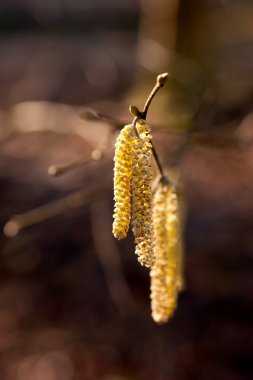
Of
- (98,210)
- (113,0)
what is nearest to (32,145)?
(98,210)

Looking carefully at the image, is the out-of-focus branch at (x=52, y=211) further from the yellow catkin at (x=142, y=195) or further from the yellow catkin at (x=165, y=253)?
the yellow catkin at (x=142, y=195)

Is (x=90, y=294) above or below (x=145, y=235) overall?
below

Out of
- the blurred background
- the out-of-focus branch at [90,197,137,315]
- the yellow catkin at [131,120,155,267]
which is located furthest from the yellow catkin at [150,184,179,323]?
the out-of-focus branch at [90,197,137,315]

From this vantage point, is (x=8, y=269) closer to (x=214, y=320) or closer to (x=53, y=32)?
(x=214, y=320)

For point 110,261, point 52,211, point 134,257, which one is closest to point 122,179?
point 52,211

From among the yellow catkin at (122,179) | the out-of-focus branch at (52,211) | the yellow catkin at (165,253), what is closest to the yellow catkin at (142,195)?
the yellow catkin at (122,179)

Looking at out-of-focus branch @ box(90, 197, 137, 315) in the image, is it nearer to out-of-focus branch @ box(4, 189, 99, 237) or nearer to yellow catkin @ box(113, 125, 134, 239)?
out-of-focus branch @ box(4, 189, 99, 237)

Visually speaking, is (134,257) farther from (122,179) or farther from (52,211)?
(122,179)
